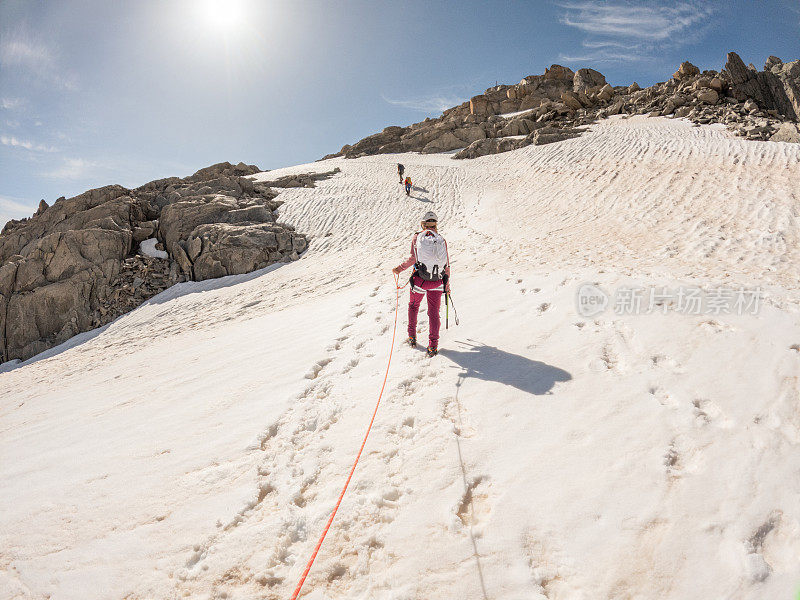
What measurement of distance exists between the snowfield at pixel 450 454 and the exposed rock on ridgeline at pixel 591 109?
19.3 metres

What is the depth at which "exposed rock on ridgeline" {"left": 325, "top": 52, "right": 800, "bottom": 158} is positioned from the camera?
22.3 meters

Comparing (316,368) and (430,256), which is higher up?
(430,256)

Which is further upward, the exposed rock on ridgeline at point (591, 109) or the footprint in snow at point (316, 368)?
the exposed rock on ridgeline at point (591, 109)

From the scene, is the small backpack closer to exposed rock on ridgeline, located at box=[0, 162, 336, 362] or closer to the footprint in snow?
the footprint in snow

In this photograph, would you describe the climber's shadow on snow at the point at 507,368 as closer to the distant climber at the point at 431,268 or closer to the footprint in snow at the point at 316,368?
the distant climber at the point at 431,268

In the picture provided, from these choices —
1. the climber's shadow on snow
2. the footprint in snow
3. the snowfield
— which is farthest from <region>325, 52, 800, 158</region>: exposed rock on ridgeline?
the footprint in snow

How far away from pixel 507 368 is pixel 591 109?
3643cm

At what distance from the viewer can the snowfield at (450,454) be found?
1864 mm

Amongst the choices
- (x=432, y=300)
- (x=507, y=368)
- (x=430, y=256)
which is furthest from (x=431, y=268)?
(x=507, y=368)

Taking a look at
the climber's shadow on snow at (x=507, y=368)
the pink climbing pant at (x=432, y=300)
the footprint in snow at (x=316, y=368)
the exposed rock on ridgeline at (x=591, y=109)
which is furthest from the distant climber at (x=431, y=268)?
the exposed rock on ridgeline at (x=591, y=109)

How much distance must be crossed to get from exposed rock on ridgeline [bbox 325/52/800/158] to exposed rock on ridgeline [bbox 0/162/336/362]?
760 inches

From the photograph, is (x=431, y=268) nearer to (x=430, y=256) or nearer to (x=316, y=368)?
(x=430, y=256)

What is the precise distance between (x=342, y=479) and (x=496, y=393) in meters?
1.60

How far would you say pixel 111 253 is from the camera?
13.6 meters
